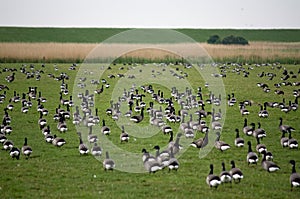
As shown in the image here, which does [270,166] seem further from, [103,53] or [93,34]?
[93,34]

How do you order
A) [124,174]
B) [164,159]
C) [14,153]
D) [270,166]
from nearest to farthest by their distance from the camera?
1. [270,166]
2. [124,174]
3. [164,159]
4. [14,153]

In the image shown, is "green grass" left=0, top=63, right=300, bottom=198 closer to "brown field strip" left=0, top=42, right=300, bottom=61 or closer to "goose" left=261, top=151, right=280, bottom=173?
"goose" left=261, top=151, right=280, bottom=173

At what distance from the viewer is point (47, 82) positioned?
38281mm

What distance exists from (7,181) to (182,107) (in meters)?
13.6

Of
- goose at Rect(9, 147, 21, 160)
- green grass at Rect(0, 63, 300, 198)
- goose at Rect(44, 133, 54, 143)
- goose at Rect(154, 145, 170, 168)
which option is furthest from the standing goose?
goose at Rect(9, 147, 21, 160)

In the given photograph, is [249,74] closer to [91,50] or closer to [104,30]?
[91,50]

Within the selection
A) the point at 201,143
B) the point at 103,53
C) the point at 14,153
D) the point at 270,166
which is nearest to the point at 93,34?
the point at 103,53

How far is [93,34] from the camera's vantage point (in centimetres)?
12531

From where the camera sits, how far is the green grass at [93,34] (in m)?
114

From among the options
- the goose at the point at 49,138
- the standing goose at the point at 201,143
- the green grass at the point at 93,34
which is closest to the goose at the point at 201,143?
the standing goose at the point at 201,143

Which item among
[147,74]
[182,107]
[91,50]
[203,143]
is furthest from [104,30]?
[203,143]

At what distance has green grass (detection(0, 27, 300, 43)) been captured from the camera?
114m

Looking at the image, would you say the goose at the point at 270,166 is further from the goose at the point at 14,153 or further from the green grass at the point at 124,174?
the goose at the point at 14,153

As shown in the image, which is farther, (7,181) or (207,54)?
(207,54)
